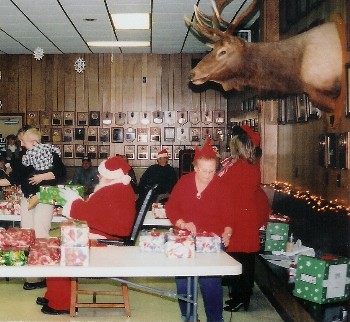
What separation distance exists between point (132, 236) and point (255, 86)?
315 centimetres

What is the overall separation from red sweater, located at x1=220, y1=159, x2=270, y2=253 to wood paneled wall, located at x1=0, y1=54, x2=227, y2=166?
6794 mm

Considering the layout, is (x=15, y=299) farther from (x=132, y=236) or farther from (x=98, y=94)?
(x=98, y=94)

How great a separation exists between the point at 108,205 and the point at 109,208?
3 centimetres

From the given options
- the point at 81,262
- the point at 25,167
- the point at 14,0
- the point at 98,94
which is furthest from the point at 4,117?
the point at 81,262

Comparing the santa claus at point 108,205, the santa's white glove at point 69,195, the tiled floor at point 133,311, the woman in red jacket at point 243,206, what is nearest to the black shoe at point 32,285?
the tiled floor at point 133,311

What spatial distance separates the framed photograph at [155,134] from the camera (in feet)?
37.5

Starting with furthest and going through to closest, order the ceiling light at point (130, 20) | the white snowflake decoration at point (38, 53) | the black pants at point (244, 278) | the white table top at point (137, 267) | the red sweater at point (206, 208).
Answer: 1. the white snowflake decoration at point (38, 53)
2. the ceiling light at point (130, 20)
3. the black pants at point (244, 278)
4. the red sweater at point (206, 208)
5. the white table top at point (137, 267)

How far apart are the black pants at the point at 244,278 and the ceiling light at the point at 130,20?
4637mm

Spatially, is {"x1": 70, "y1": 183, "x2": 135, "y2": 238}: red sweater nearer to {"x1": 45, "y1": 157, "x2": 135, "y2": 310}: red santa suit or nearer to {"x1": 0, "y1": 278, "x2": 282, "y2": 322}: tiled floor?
{"x1": 45, "y1": 157, "x2": 135, "y2": 310}: red santa suit

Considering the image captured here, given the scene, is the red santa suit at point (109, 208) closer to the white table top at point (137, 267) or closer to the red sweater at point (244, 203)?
the white table top at point (137, 267)

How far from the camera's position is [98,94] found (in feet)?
37.3

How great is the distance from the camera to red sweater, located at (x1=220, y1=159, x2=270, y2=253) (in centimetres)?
462

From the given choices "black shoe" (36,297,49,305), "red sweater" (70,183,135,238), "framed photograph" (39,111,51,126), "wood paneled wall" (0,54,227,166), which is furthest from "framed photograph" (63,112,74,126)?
"red sweater" (70,183,135,238)

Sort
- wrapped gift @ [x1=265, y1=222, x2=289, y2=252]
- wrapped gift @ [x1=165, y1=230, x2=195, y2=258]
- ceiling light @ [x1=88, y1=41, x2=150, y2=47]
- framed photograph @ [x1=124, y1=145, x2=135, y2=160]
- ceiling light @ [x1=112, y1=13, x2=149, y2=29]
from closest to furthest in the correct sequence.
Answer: wrapped gift @ [x1=165, y1=230, x2=195, y2=258] → wrapped gift @ [x1=265, y1=222, x2=289, y2=252] → ceiling light @ [x1=112, y1=13, x2=149, y2=29] → ceiling light @ [x1=88, y1=41, x2=150, y2=47] → framed photograph @ [x1=124, y1=145, x2=135, y2=160]
